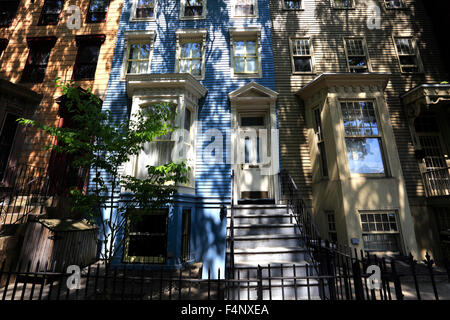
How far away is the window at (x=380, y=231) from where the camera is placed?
695cm

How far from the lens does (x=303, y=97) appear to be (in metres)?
9.06

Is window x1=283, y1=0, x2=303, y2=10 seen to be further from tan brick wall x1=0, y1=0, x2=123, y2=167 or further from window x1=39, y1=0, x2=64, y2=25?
window x1=39, y1=0, x2=64, y2=25

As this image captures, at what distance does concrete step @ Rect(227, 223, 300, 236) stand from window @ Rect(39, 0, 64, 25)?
13.9 m

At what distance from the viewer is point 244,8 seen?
10.6m

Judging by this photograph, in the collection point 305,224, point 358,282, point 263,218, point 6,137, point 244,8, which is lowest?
point 358,282

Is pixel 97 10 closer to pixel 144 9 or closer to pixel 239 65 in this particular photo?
pixel 144 9

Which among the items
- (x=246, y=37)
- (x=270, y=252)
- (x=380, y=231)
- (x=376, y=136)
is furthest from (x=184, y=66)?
(x=380, y=231)

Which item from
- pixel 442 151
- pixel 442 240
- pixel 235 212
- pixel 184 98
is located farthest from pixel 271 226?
pixel 442 151

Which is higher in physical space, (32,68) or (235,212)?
(32,68)

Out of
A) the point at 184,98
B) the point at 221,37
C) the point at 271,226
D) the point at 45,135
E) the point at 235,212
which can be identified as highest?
the point at 221,37

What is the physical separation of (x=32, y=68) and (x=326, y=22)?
1464cm

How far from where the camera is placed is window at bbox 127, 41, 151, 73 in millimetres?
9915

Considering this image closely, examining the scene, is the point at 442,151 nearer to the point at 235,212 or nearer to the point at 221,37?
the point at 235,212

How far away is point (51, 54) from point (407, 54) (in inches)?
675
